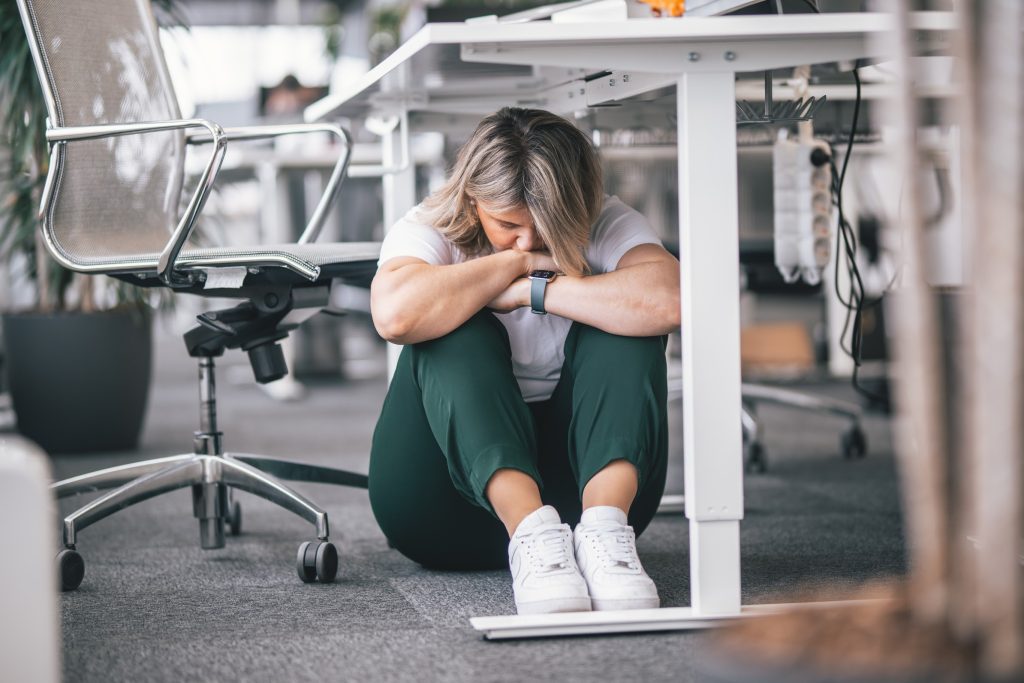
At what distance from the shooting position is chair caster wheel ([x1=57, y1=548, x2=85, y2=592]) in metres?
1.56

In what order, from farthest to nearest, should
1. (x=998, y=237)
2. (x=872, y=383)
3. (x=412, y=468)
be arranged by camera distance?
(x=872, y=383)
(x=412, y=468)
(x=998, y=237)

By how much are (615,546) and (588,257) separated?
0.41 metres

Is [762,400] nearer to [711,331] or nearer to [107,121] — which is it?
[711,331]

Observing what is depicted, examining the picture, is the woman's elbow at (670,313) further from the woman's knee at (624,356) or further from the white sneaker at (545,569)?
the white sneaker at (545,569)

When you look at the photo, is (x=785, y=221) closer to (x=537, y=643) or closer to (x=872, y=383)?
(x=537, y=643)

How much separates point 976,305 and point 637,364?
0.70m

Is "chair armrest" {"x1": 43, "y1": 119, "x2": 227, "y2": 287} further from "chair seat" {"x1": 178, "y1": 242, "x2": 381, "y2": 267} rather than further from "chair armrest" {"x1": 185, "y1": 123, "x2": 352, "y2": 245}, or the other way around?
"chair armrest" {"x1": 185, "y1": 123, "x2": 352, "y2": 245}

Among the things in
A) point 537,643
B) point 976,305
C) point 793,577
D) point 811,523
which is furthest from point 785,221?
point 976,305

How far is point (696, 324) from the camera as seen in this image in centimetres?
126

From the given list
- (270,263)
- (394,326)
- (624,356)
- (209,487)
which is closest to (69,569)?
(209,487)

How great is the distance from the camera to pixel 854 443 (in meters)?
2.68

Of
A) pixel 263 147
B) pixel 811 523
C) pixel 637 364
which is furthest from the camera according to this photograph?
pixel 263 147

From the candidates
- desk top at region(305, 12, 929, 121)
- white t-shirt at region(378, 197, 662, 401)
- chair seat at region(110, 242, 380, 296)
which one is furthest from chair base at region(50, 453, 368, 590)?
desk top at region(305, 12, 929, 121)

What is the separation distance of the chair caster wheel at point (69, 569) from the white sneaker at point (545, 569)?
2.22 feet
